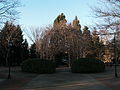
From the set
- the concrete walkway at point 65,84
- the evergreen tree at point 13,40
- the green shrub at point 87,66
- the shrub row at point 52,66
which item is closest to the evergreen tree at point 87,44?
the green shrub at point 87,66

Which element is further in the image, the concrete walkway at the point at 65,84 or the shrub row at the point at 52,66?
the shrub row at the point at 52,66

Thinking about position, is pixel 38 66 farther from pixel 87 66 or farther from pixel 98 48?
pixel 98 48

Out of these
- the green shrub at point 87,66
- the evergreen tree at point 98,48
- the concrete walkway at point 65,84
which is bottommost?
the concrete walkway at point 65,84

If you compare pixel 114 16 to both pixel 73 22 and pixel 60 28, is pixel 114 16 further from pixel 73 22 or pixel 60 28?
pixel 73 22

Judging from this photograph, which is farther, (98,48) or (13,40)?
(98,48)

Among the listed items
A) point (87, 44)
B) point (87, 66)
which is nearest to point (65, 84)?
point (87, 66)

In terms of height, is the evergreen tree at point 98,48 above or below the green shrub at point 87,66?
above

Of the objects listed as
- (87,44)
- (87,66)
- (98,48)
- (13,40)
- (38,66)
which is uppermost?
(13,40)

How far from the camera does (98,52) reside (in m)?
51.4

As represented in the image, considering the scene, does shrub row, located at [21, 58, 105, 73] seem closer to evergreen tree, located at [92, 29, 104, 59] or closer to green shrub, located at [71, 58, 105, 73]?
green shrub, located at [71, 58, 105, 73]

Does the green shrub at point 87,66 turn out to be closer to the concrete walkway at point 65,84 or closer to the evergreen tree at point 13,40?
the concrete walkway at point 65,84

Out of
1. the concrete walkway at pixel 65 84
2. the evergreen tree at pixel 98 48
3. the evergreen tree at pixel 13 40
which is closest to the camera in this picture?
the concrete walkway at pixel 65 84

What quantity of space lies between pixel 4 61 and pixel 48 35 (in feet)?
48.4

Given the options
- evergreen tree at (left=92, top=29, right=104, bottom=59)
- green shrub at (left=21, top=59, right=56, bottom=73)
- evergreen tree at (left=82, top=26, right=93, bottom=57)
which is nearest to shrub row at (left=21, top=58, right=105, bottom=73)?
green shrub at (left=21, top=59, right=56, bottom=73)
